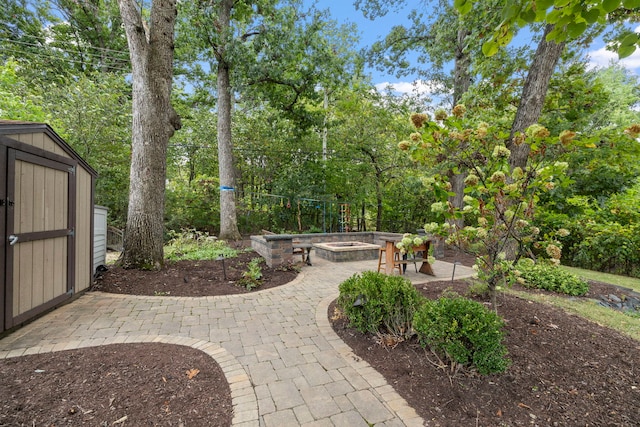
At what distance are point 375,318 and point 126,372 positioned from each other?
2149 millimetres

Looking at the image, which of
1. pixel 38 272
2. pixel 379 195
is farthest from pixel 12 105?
pixel 379 195

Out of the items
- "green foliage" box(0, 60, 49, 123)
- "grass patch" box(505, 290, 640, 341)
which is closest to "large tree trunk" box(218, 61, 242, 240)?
"green foliage" box(0, 60, 49, 123)

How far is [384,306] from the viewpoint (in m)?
2.81

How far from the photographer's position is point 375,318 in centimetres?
282

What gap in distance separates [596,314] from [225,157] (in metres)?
8.94

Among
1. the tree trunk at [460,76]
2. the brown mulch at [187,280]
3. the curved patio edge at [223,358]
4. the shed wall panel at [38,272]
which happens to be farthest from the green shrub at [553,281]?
the shed wall panel at [38,272]

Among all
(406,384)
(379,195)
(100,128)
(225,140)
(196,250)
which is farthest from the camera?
(379,195)

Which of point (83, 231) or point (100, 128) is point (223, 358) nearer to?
point (83, 231)

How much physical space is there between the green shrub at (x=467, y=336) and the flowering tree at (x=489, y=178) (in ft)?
2.26

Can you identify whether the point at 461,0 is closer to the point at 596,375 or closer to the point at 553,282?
the point at 596,375

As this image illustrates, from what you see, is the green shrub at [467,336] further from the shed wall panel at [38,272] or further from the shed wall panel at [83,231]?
the shed wall panel at [83,231]

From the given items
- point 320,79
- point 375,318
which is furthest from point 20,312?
point 320,79

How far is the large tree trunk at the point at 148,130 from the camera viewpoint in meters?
4.96

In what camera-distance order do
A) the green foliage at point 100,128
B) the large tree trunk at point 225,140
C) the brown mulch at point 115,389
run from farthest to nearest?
the large tree trunk at point 225,140 < the green foliage at point 100,128 < the brown mulch at point 115,389
